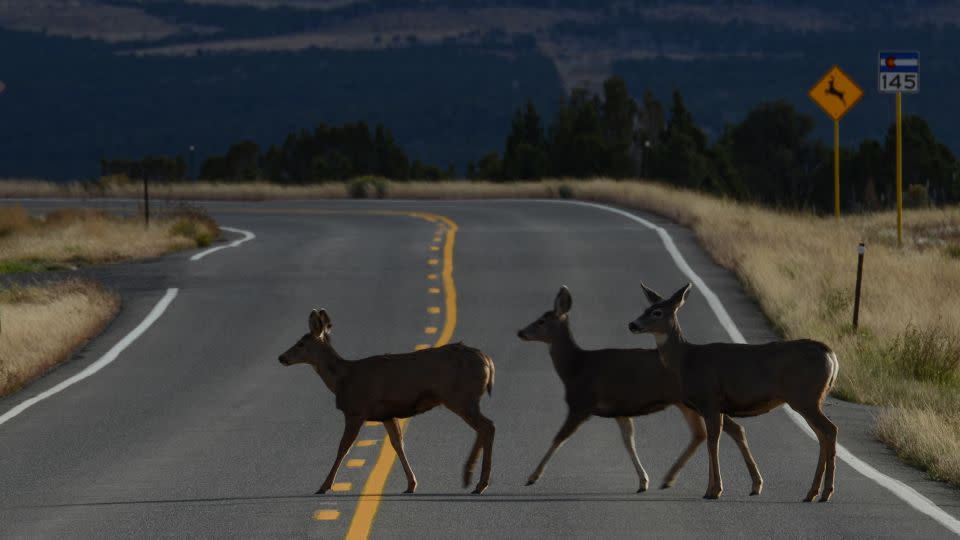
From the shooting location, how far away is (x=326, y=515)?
11.4 meters

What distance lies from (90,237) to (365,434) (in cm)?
2387

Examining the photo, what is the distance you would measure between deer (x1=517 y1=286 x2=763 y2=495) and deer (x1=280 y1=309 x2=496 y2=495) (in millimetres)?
463

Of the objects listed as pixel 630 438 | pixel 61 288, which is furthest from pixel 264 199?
pixel 630 438

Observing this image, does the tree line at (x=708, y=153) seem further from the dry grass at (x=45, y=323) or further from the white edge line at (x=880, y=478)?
the dry grass at (x=45, y=323)

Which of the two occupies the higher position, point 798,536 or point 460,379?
point 460,379

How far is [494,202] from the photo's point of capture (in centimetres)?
5156

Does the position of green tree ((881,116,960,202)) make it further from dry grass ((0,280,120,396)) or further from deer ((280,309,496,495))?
deer ((280,309,496,495))

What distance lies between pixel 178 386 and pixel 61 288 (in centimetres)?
876

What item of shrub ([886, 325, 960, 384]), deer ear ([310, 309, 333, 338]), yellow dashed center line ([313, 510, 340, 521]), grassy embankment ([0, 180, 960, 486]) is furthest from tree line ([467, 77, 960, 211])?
deer ear ([310, 309, 333, 338])

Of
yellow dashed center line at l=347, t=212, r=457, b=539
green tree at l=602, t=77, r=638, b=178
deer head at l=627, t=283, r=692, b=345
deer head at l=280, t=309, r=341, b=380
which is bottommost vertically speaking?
yellow dashed center line at l=347, t=212, r=457, b=539

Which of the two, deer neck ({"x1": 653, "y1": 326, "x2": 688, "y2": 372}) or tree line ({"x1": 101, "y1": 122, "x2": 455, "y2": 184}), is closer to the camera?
deer neck ({"x1": 653, "y1": 326, "x2": 688, "y2": 372})

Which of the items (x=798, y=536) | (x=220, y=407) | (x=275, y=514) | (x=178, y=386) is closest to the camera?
(x=798, y=536)

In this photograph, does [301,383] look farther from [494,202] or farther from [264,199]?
[264,199]

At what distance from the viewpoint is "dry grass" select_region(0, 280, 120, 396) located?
20234mm
